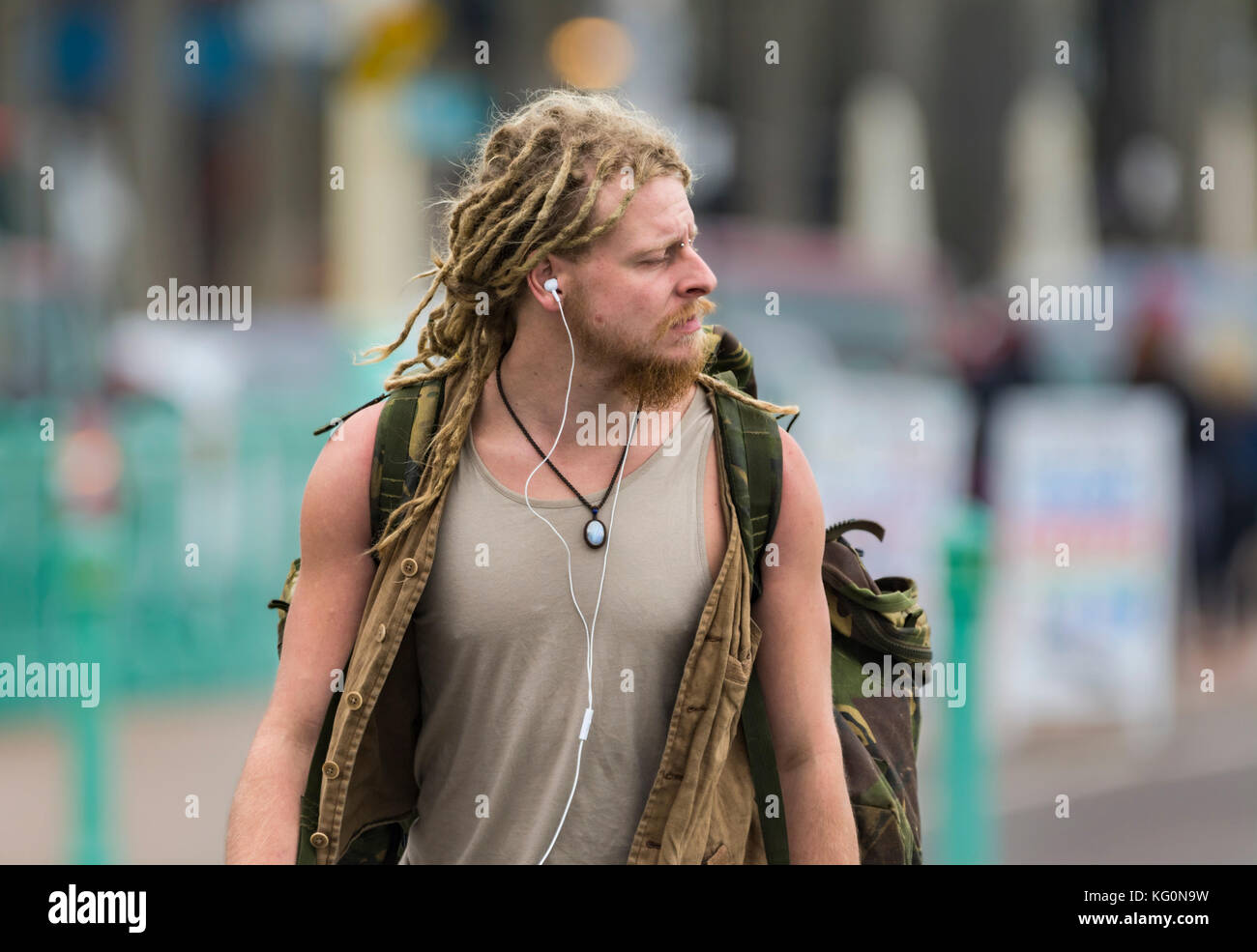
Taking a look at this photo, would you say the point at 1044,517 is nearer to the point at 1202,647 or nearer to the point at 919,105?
the point at 1202,647

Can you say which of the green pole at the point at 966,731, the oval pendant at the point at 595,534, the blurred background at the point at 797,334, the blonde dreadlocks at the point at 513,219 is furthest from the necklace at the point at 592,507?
the green pole at the point at 966,731

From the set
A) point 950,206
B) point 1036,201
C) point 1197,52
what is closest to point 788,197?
point 950,206

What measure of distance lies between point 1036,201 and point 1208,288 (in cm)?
868

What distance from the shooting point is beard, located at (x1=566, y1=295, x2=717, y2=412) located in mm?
3023

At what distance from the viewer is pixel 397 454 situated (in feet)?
10.0

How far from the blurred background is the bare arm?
2.44 meters

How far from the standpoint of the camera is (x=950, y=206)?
79.2ft

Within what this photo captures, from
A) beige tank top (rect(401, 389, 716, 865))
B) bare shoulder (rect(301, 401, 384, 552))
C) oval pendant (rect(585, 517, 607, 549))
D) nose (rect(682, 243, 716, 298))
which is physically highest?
nose (rect(682, 243, 716, 298))

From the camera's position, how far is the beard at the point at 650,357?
9.92 ft

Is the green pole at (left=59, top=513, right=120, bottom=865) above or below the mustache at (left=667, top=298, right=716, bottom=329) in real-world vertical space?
below

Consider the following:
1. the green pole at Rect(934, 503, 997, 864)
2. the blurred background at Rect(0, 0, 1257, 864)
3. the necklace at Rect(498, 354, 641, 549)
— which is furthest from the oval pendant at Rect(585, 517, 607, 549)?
the green pole at Rect(934, 503, 997, 864)

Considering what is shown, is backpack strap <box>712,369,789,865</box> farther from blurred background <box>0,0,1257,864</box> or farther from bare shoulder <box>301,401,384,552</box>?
blurred background <box>0,0,1257,864</box>

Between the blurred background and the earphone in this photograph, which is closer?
the earphone

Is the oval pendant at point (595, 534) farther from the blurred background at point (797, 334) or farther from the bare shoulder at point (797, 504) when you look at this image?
the blurred background at point (797, 334)
